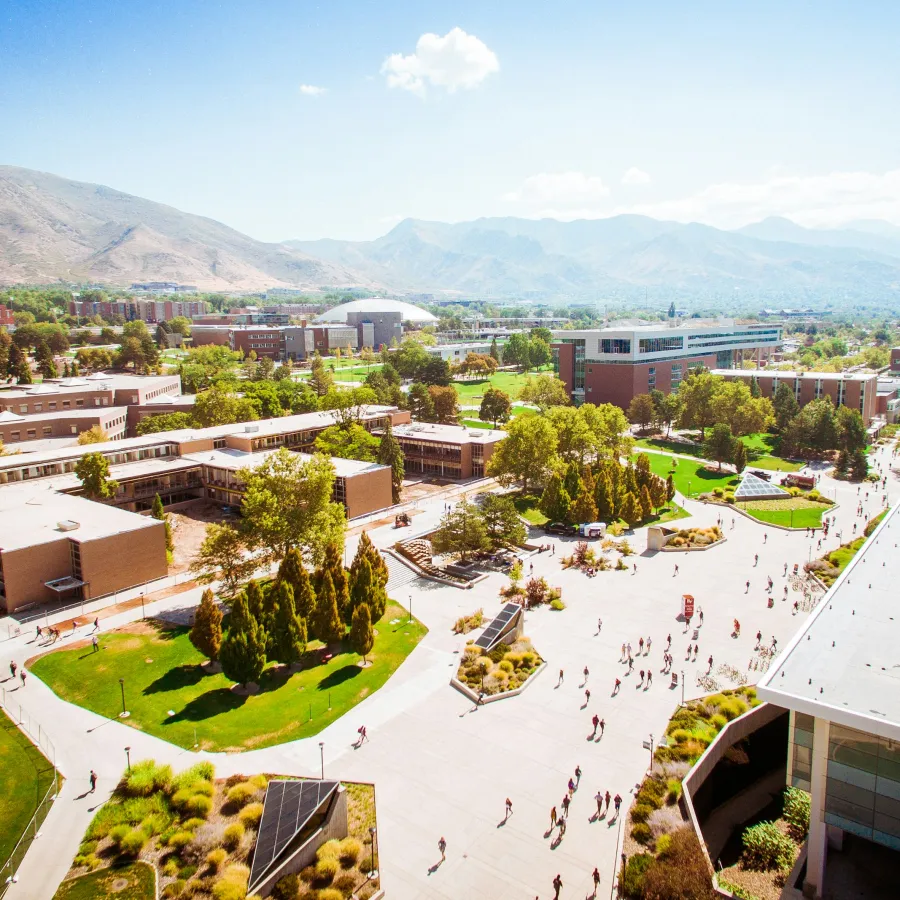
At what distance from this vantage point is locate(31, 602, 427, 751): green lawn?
26125 mm

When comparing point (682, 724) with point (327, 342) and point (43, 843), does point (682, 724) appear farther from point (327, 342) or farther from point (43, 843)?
point (327, 342)

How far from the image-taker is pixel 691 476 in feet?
227

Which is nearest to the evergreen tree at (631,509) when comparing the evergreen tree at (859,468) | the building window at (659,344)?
the evergreen tree at (859,468)

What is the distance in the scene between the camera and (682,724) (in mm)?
25828

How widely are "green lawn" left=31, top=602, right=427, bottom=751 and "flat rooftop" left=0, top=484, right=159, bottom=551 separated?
305 inches

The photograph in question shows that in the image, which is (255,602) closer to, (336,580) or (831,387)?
(336,580)

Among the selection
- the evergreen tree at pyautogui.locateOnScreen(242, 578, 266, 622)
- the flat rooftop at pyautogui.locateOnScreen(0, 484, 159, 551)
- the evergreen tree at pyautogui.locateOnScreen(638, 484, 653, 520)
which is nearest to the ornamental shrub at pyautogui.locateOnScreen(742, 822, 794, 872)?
the evergreen tree at pyautogui.locateOnScreen(242, 578, 266, 622)

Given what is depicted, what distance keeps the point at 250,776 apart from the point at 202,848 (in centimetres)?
324

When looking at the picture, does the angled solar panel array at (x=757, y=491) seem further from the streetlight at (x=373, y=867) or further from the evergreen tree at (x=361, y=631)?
the streetlight at (x=373, y=867)

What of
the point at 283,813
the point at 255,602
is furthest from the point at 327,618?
the point at 283,813

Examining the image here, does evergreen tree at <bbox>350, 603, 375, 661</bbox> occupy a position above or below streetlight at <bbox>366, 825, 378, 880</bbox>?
above

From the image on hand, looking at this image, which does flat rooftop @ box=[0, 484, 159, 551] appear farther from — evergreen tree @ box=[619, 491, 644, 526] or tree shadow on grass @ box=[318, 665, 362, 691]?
evergreen tree @ box=[619, 491, 644, 526]

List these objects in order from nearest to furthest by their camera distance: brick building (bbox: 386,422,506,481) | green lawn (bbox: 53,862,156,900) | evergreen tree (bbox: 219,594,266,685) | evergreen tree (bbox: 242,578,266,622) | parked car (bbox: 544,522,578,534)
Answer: green lawn (bbox: 53,862,156,900) → evergreen tree (bbox: 219,594,266,685) → evergreen tree (bbox: 242,578,266,622) → parked car (bbox: 544,522,578,534) → brick building (bbox: 386,422,506,481)

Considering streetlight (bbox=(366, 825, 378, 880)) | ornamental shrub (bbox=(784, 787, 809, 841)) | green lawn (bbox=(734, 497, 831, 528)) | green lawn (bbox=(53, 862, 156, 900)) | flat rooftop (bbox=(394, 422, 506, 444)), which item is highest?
flat rooftop (bbox=(394, 422, 506, 444))
